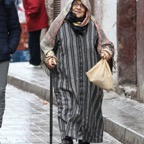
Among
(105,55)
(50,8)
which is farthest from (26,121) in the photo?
(50,8)

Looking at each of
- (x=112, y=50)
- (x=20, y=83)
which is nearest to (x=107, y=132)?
(x=112, y=50)

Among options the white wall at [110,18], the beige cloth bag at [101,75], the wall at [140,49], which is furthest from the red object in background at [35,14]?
the beige cloth bag at [101,75]

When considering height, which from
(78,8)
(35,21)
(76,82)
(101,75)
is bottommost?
(35,21)

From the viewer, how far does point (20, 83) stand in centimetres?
1304

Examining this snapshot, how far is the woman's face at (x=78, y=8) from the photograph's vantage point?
714 cm

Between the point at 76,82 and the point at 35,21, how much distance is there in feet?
23.0

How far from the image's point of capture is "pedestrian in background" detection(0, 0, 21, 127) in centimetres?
769

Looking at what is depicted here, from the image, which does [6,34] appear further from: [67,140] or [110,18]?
[110,18]

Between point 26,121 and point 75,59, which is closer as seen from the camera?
point 75,59

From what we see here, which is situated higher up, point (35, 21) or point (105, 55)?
point (105, 55)

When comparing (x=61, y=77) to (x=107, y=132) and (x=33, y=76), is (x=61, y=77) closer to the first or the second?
(x=107, y=132)

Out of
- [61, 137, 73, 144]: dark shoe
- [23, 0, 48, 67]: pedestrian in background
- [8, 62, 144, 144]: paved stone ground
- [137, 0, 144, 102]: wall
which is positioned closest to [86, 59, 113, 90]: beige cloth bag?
[61, 137, 73, 144]: dark shoe

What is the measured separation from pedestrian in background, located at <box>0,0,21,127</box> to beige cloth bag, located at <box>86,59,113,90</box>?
1145 millimetres

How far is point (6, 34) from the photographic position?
25.4 feet
